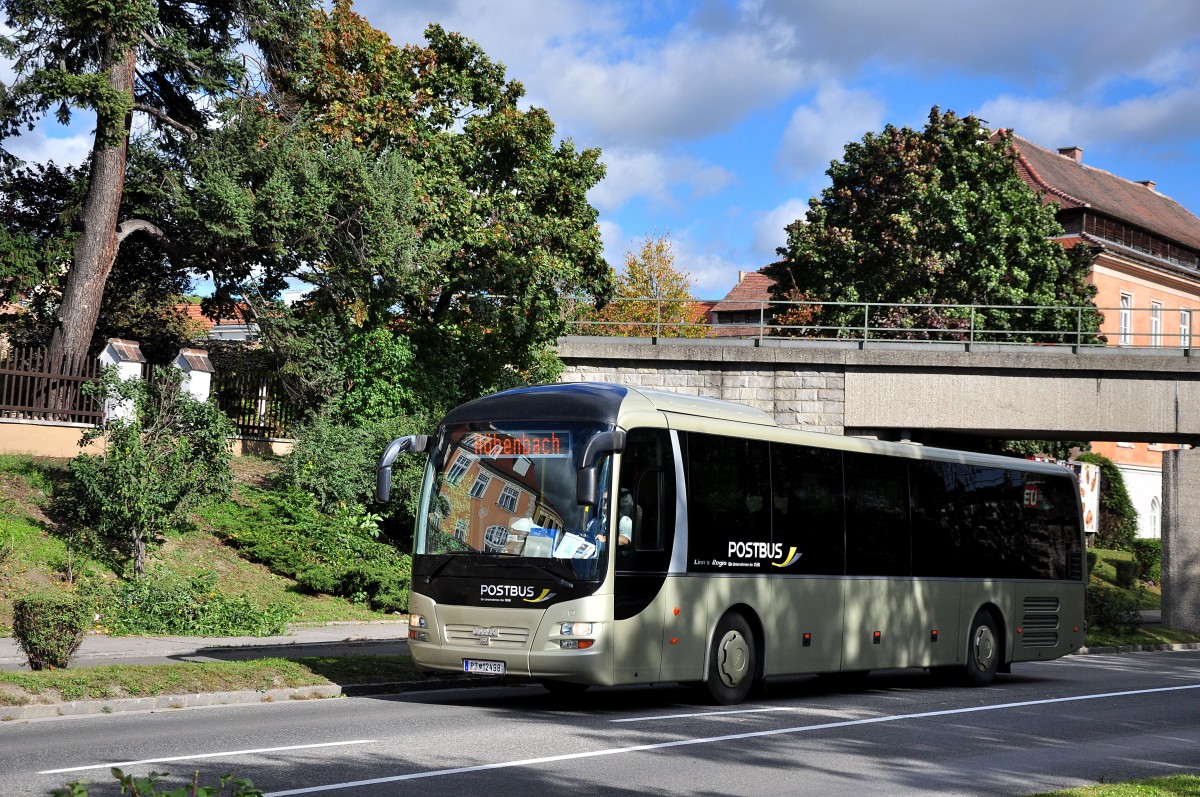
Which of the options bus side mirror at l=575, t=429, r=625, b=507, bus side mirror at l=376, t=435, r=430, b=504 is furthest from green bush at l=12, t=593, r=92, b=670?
bus side mirror at l=575, t=429, r=625, b=507

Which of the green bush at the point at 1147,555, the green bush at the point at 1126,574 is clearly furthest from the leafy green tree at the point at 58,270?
the green bush at the point at 1147,555

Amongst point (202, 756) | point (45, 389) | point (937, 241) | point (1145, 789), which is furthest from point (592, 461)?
point (937, 241)

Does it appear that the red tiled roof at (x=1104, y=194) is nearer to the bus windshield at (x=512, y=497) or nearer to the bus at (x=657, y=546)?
the bus at (x=657, y=546)

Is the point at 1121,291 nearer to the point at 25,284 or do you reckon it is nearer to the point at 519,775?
the point at 25,284

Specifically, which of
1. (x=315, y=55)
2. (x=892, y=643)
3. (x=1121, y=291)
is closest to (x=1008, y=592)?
(x=892, y=643)

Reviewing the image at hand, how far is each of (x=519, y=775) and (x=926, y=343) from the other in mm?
26711

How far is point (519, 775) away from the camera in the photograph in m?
9.03

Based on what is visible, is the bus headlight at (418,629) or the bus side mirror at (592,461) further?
the bus headlight at (418,629)

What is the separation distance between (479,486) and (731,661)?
10.7 ft

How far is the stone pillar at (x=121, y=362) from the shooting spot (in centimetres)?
2275

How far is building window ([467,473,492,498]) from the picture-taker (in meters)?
13.3

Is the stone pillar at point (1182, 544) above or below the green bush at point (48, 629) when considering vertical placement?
above

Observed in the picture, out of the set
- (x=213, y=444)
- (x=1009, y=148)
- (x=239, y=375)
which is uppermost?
(x=1009, y=148)

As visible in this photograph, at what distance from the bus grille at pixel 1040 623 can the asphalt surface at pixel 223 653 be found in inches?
320
